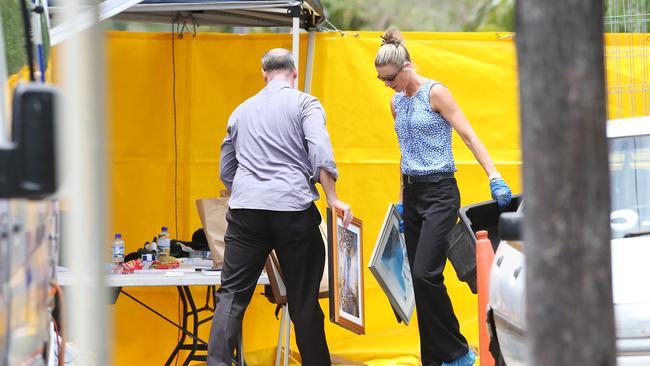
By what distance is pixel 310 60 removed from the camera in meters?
7.75

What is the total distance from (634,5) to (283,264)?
4147 millimetres

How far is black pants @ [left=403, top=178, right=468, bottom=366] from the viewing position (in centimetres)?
670

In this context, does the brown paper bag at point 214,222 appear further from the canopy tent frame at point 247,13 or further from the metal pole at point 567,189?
the metal pole at point 567,189

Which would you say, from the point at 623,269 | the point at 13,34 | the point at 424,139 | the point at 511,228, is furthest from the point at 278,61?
the point at 13,34

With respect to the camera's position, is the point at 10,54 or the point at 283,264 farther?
the point at 283,264

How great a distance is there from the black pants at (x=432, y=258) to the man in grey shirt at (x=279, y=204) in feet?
1.74

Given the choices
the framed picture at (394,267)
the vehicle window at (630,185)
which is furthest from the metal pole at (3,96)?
the framed picture at (394,267)

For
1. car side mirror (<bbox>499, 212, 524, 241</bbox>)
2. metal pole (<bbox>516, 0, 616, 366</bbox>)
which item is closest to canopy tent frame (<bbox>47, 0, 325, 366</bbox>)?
car side mirror (<bbox>499, 212, 524, 241</bbox>)

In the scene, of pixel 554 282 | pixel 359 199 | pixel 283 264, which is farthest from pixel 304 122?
pixel 554 282

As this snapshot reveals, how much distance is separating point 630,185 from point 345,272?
1838 mm

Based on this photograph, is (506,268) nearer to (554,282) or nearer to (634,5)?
(554,282)

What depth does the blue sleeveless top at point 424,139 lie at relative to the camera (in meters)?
6.74

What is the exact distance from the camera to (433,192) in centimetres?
672

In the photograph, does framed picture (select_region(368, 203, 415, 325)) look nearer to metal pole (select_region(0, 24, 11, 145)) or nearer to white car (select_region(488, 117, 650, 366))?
white car (select_region(488, 117, 650, 366))
